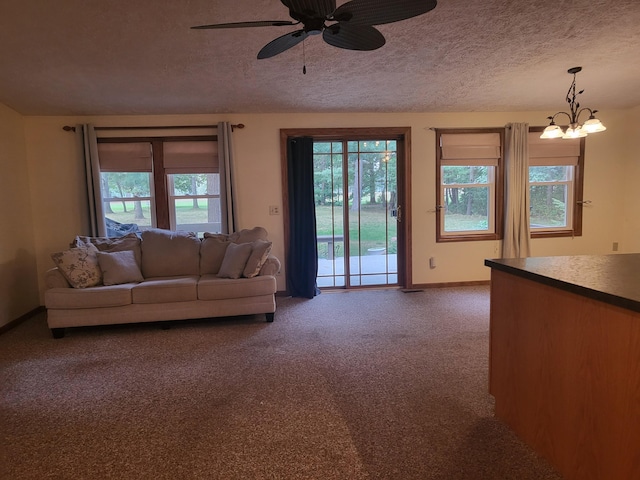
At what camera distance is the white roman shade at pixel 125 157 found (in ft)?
14.8

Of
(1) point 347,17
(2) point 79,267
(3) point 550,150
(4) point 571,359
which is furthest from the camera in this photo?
(3) point 550,150

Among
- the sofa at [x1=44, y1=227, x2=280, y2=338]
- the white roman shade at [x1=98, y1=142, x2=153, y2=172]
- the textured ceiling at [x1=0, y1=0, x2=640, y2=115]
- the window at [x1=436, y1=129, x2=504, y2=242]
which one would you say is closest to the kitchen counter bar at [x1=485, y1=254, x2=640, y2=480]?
the textured ceiling at [x1=0, y1=0, x2=640, y2=115]

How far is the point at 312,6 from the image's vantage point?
1690 mm

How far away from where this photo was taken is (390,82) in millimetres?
3830

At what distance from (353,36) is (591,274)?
1.71 metres

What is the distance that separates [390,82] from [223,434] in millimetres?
3487

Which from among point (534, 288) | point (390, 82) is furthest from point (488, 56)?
point (534, 288)

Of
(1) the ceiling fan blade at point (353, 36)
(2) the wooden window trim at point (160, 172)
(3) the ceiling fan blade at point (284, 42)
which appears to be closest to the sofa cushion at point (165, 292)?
(2) the wooden window trim at point (160, 172)

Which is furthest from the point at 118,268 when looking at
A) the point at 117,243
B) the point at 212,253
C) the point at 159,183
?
the point at 159,183

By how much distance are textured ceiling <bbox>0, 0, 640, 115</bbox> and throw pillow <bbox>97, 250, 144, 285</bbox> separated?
66.8 inches

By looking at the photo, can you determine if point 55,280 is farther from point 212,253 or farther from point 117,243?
point 212,253

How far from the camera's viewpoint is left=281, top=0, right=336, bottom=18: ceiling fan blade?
1.66m

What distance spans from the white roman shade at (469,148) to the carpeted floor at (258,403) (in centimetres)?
224

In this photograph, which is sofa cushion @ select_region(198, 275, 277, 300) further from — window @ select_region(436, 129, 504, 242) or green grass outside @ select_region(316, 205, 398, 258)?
window @ select_region(436, 129, 504, 242)
